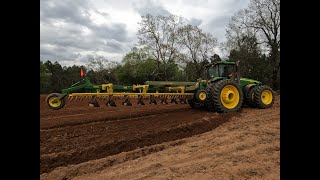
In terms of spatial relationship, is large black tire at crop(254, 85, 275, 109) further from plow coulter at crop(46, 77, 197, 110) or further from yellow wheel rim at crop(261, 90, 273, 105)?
plow coulter at crop(46, 77, 197, 110)

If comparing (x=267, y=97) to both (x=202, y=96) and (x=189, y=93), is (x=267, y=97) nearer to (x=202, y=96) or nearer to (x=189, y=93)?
(x=202, y=96)

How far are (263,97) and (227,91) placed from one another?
2.69m

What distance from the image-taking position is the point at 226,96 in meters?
9.98

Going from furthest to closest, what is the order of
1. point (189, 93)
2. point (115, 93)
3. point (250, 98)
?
point (250, 98)
point (189, 93)
point (115, 93)

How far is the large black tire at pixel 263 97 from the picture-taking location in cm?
1126

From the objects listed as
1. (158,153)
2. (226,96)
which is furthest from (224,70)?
(158,153)

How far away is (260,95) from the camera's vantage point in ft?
37.0

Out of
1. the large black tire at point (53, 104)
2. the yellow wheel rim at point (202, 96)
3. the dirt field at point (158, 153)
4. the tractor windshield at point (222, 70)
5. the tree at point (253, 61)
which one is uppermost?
the tree at point (253, 61)

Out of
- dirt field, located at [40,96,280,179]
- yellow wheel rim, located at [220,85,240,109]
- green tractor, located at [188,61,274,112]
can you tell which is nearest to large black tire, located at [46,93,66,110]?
dirt field, located at [40,96,280,179]

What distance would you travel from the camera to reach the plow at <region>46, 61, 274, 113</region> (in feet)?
29.0

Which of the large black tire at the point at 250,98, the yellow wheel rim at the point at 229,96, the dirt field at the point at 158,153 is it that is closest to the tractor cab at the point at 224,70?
the large black tire at the point at 250,98

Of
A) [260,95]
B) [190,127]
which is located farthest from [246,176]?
[260,95]

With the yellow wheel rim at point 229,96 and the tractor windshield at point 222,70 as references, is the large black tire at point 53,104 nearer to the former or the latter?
the yellow wheel rim at point 229,96
